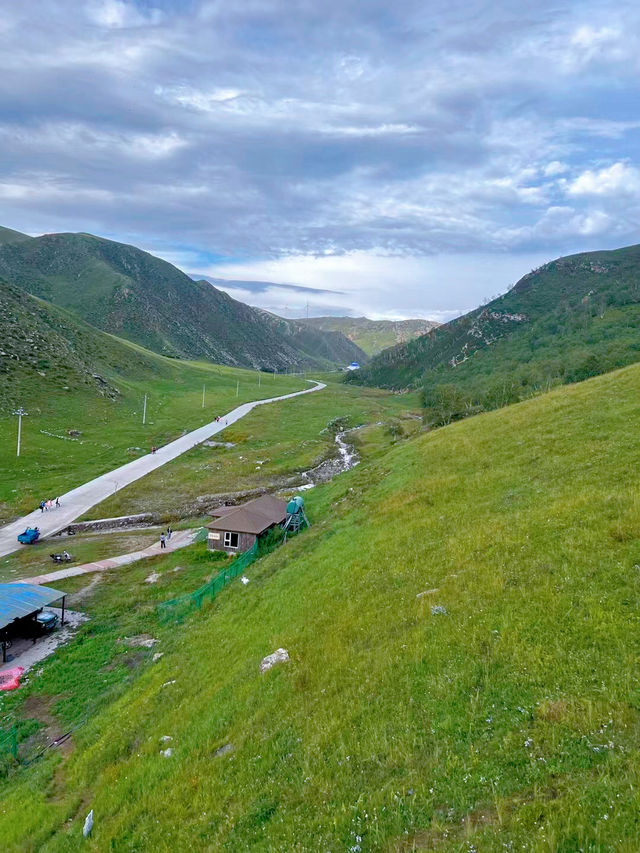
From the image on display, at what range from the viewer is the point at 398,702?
34.8ft

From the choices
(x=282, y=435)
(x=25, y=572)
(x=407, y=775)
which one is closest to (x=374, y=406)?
(x=282, y=435)

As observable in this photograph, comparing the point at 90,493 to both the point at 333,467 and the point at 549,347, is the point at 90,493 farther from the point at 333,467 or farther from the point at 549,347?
the point at 549,347

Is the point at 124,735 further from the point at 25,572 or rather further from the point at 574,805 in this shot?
the point at 25,572

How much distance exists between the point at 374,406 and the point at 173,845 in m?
129

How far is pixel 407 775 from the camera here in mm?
8633

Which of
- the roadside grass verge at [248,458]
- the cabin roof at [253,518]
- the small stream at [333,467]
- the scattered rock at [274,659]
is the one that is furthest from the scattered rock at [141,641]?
the small stream at [333,467]

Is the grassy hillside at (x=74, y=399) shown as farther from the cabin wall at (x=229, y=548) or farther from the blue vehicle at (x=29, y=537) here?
the cabin wall at (x=229, y=548)

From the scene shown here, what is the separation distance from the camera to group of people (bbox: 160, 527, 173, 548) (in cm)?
4034

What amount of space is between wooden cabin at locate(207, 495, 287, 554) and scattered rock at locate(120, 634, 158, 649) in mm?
11943

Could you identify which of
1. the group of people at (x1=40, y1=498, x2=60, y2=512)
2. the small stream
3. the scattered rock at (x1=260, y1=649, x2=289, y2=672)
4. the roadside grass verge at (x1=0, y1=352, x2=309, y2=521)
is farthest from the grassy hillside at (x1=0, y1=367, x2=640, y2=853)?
the roadside grass verge at (x1=0, y1=352, x2=309, y2=521)

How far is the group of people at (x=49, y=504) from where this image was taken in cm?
4772

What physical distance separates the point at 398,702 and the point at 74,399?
320 feet

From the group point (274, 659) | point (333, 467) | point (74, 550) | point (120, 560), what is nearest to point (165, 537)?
point (120, 560)

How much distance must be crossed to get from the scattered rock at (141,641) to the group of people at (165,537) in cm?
1543
